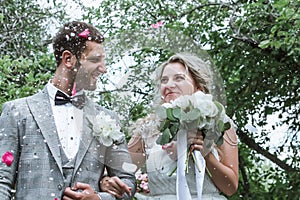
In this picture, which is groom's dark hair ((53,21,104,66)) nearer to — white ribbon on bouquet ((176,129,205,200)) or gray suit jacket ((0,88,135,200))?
gray suit jacket ((0,88,135,200))

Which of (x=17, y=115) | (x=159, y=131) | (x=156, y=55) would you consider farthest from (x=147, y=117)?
(x=17, y=115)

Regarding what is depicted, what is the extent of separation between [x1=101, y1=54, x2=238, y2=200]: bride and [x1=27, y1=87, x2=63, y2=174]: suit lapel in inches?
7.7

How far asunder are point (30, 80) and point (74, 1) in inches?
21.4

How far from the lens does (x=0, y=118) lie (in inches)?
95.8

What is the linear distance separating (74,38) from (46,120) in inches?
11.5

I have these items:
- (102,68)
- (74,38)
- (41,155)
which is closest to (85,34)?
(74,38)

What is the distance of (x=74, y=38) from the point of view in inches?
98.4

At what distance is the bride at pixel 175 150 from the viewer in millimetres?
2424

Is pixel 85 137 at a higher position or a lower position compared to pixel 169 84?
lower

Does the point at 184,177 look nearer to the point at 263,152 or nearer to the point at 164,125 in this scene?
the point at 164,125

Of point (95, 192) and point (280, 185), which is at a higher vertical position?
point (95, 192)

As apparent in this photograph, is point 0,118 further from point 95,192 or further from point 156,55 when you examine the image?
point 156,55

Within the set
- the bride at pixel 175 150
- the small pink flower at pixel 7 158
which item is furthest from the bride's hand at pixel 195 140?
the small pink flower at pixel 7 158

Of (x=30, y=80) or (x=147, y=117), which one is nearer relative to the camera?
(x=147, y=117)
